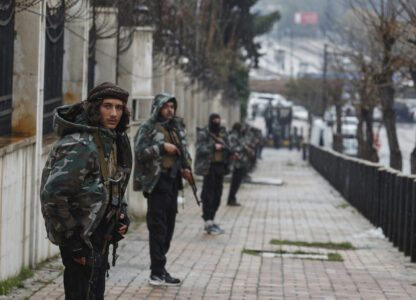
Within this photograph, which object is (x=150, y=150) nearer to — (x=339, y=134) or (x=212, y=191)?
(x=212, y=191)

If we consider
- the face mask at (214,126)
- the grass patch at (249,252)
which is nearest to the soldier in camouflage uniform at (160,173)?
the grass patch at (249,252)

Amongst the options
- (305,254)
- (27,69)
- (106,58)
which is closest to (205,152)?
(106,58)

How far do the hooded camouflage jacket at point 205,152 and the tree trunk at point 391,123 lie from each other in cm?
770

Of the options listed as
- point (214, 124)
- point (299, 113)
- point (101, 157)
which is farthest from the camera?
point (299, 113)

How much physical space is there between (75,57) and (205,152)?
3.37 metres

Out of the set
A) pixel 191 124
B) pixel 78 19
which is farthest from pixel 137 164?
pixel 191 124

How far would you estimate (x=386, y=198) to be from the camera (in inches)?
566

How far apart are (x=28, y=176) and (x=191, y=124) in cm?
2187

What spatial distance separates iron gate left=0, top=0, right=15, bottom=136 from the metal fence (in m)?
4.88

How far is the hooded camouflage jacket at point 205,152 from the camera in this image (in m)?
14.4

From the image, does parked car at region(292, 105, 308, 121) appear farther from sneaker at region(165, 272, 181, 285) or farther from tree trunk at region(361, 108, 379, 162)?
sneaker at region(165, 272, 181, 285)

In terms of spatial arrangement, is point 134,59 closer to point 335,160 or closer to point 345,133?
point 335,160

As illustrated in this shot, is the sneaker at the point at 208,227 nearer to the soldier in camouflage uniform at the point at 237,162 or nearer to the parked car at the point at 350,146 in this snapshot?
the soldier in camouflage uniform at the point at 237,162

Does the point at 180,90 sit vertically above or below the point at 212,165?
above
